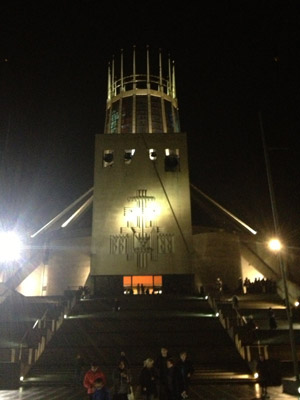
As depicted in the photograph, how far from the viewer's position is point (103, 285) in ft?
82.5

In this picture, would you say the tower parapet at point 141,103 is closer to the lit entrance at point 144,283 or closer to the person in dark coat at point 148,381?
the lit entrance at point 144,283

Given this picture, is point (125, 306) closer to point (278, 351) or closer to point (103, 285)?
point (103, 285)

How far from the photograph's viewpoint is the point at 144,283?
25812 mm

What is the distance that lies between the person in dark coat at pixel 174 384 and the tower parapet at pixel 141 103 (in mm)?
31702

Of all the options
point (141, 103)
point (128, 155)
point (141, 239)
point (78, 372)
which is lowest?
point (78, 372)

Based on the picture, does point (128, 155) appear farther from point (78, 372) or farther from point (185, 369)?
point (185, 369)

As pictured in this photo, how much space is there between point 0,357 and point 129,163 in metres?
18.8

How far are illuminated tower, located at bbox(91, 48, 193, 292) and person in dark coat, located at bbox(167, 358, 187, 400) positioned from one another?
61.8ft

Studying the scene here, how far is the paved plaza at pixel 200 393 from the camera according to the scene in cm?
822

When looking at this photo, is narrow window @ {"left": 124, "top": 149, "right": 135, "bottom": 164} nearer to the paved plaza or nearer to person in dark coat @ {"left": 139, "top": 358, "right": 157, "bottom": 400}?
the paved plaza

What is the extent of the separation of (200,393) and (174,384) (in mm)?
3084

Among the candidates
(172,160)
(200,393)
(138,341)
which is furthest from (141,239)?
(200,393)

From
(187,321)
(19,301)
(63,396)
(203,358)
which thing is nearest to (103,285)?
(19,301)

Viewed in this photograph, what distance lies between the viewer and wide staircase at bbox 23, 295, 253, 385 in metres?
11.1
